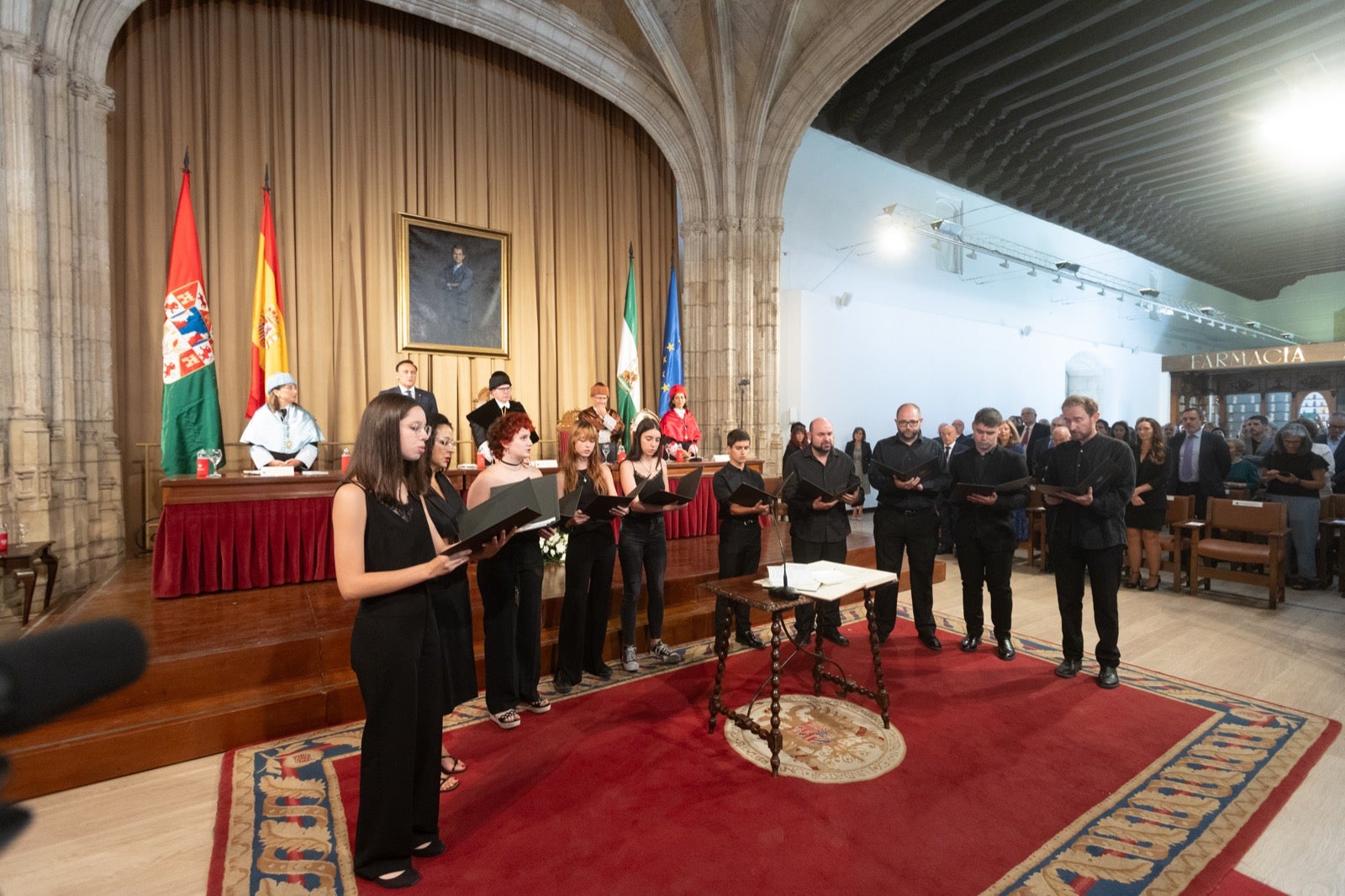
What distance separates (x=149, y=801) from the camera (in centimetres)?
279

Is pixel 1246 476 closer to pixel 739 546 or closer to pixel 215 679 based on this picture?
pixel 739 546

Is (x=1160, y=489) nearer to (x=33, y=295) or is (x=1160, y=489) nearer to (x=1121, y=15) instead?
(x=1121, y=15)

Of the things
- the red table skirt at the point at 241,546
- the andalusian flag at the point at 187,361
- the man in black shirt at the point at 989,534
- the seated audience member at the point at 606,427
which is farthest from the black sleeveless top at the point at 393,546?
the andalusian flag at the point at 187,361

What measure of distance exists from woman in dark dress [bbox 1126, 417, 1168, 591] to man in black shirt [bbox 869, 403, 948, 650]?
270cm

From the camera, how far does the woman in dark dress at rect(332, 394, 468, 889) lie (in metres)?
2.07

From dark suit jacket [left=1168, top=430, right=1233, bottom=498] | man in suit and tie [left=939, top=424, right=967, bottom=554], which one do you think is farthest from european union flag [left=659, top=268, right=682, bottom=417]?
dark suit jacket [left=1168, top=430, right=1233, bottom=498]

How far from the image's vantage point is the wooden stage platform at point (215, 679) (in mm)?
2928

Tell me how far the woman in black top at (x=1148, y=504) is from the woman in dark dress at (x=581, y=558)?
4.95 meters

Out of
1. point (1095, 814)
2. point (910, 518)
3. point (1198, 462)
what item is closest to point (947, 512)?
point (1198, 462)

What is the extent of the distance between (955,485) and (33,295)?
6.73m

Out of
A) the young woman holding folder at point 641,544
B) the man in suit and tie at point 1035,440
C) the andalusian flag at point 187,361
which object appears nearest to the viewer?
the young woman holding folder at point 641,544

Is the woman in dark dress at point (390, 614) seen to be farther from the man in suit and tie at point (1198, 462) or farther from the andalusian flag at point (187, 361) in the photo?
the man in suit and tie at point (1198, 462)

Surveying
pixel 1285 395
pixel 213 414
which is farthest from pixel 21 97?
pixel 1285 395

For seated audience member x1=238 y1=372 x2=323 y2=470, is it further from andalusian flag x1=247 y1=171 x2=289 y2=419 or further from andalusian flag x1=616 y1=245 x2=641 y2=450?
andalusian flag x1=616 y1=245 x2=641 y2=450
